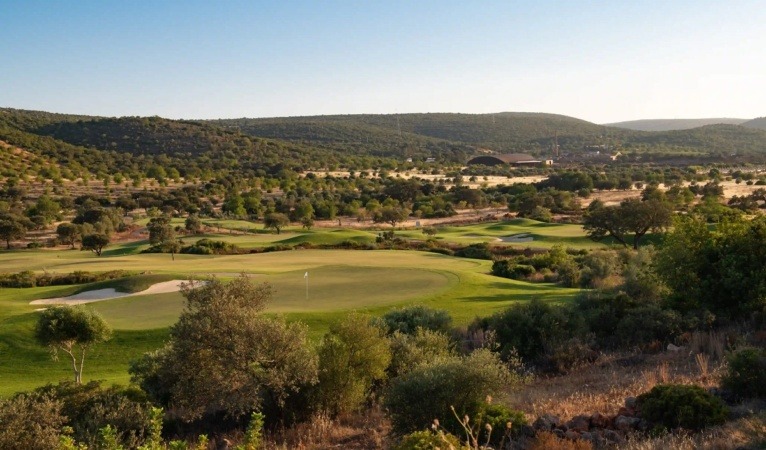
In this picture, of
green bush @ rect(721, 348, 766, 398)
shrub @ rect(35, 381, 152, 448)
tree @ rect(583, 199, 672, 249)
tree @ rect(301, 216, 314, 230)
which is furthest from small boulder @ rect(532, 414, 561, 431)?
tree @ rect(301, 216, 314, 230)

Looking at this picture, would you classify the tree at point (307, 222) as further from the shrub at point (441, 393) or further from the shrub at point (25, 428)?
the shrub at point (441, 393)

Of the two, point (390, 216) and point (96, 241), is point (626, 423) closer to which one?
point (96, 241)

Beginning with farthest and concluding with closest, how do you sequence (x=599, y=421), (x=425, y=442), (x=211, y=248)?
(x=211, y=248), (x=599, y=421), (x=425, y=442)

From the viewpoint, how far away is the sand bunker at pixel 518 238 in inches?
1776

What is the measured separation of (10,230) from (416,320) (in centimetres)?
4372

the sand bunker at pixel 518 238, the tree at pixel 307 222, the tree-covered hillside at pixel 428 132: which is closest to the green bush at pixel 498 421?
the sand bunker at pixel 518 238

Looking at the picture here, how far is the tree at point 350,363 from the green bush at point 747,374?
5.86 metres

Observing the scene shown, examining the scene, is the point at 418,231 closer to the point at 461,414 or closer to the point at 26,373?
the point at 26,373

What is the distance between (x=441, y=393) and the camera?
9523 mm

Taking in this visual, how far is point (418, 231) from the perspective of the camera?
53.5m

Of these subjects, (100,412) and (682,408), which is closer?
(682,408)

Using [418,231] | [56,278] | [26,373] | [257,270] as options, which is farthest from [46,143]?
[26,373]

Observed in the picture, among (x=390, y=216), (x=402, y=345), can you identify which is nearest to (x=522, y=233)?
(x=390, y=216)

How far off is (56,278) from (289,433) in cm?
2370
